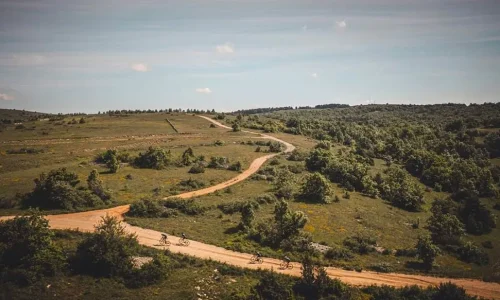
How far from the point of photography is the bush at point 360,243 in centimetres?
4394

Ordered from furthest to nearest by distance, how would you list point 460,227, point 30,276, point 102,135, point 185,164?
point 102,135 → point 185,164 → point 460,227 → point 30,276

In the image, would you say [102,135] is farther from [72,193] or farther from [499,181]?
[499,181]

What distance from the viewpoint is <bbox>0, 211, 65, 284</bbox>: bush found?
28.0 metres

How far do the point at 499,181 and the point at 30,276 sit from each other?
116 metres

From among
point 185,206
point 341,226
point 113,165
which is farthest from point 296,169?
point 113,165

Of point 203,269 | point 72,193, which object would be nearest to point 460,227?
point 203,269

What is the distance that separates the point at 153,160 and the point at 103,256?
43989mm

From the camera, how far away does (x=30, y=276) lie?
2786 cm

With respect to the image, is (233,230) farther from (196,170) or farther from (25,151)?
(25,151)

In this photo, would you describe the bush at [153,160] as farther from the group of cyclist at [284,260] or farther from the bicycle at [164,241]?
the group of cyclist at [284,260]

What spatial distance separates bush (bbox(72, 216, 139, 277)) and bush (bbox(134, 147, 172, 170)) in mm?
40424

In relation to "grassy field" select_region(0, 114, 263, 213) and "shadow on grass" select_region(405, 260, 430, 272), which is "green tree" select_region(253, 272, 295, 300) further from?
"grassy field" select_region(0, 114, 263, 213)

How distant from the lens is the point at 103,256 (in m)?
30.8

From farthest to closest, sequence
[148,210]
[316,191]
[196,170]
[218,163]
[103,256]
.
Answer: [218,163]
[196,170]
[316,191]
[148,210]
[103,256]
